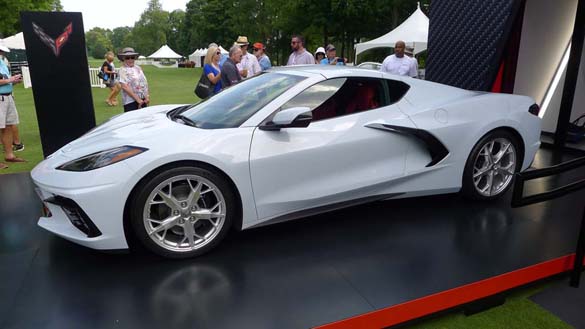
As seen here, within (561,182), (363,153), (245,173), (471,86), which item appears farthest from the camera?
(471,86)

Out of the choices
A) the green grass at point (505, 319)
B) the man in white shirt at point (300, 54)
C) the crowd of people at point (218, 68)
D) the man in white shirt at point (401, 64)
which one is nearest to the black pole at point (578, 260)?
the green grass at point (505, 319)

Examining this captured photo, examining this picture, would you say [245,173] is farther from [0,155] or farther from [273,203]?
[0,155]

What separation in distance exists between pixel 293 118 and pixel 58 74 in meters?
3.90

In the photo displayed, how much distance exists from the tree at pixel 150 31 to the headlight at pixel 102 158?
347ft

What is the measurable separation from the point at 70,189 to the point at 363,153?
2.04 meters

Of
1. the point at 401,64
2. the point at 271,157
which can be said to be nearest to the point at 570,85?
the point at 401,64

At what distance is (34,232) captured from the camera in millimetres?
3496

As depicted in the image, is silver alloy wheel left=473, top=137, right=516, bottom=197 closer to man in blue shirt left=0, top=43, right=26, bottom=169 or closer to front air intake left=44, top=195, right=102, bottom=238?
front air intake left=44, top=195, right=102, bottom=238

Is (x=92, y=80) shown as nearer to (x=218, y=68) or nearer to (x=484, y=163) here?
(x=218, y=68)

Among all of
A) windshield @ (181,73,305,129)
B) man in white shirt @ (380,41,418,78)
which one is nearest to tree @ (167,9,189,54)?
man in white shirt @ (380,41,418,78)

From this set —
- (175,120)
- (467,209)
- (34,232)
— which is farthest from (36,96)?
(467,209)

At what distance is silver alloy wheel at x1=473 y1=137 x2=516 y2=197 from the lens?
3990 mm

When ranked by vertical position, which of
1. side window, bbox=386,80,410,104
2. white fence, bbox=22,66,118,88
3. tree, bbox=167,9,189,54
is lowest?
white fence, bbox=22,66,118,88

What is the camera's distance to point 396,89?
3738mm
